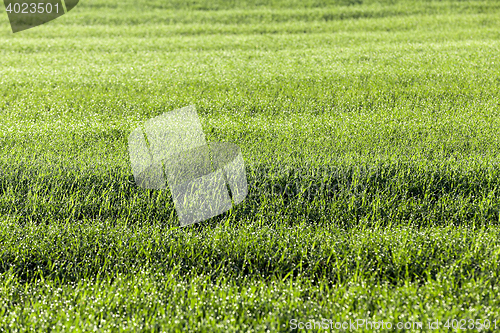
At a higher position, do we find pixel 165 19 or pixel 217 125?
pixel 165 19

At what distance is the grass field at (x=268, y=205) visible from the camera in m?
2.89

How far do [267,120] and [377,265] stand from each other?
358 centimetres

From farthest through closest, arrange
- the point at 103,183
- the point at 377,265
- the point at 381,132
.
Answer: the point at 381,132, the point at 103,183, the point at 377,265

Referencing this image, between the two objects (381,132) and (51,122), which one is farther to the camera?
(51,122)

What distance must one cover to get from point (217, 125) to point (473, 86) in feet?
16.5

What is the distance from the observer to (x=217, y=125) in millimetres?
6086

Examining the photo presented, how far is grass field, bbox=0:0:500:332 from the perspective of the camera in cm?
289

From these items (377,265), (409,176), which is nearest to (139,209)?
(377,265)

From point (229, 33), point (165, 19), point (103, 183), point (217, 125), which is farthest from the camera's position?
point (165, 19)

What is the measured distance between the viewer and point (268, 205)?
4145mm

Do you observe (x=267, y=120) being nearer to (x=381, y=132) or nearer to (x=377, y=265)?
(x=381, y=132)

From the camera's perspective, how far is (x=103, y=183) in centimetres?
444

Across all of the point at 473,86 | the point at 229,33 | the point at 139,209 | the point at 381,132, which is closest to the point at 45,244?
the point at 139,209

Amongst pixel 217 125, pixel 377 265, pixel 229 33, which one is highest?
pixel 229 33
